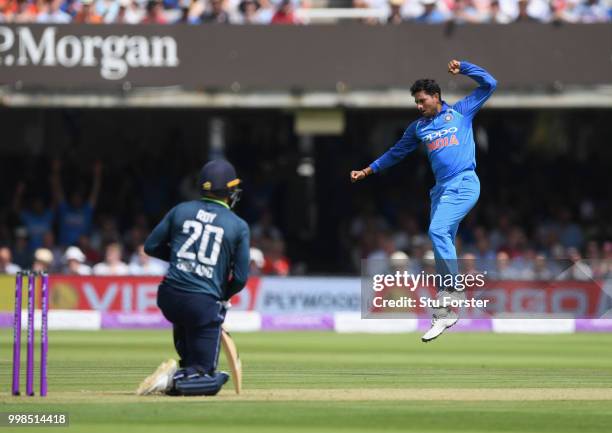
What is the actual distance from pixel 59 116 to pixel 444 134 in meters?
12.2

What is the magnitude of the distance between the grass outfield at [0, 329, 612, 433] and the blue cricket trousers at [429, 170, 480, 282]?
88cm

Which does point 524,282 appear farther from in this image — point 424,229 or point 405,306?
point 424,229

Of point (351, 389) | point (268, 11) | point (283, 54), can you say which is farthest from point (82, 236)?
point (351, 389)

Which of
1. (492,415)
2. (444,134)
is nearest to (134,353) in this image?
(444,134)

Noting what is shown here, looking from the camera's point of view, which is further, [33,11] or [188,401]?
[33,11]

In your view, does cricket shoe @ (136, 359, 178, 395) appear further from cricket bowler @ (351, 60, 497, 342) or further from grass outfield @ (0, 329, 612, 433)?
cricket bowler @ (351, 60, 497, 342)

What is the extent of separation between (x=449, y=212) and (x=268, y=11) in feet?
30.4

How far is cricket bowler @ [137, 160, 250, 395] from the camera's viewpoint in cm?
820

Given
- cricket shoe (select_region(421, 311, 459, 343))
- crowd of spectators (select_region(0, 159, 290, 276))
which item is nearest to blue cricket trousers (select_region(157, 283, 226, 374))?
cricket shoe (select_region(421, 311, 459, 343))

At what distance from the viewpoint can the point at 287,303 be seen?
58.1 feet

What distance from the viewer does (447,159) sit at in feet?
32.9

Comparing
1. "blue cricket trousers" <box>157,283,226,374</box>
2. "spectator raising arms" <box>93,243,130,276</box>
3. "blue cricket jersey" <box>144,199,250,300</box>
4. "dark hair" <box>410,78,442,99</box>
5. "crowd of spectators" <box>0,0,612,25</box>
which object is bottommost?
"blue cricket trousers" <box>157,283,226,374</box>

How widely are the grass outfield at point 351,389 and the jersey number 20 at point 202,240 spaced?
2.78ft

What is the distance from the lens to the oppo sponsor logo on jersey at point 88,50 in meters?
18.2
